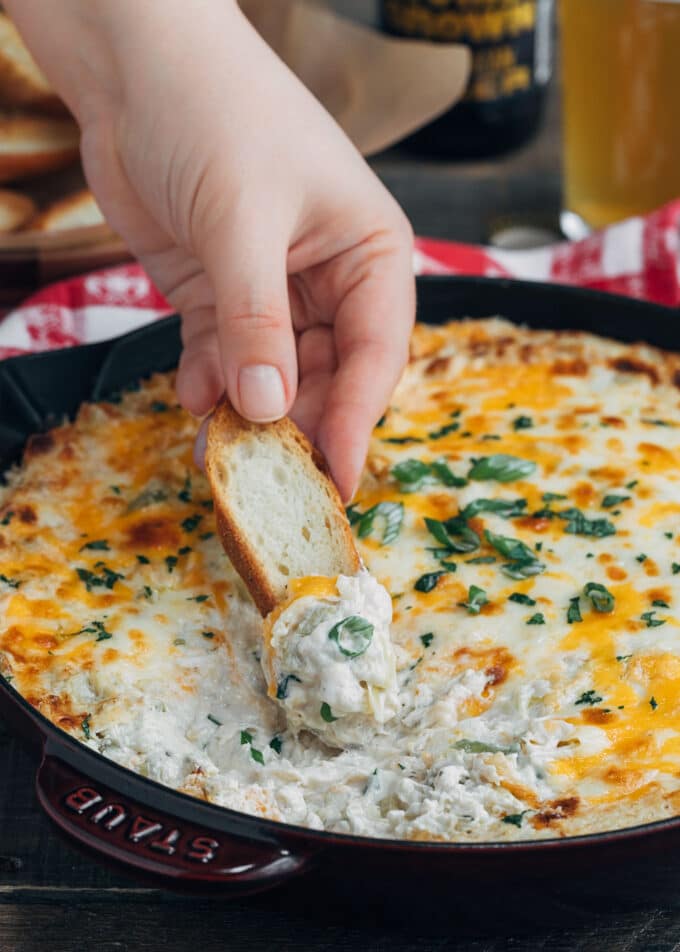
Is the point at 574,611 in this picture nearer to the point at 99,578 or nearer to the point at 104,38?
the point at 99,578

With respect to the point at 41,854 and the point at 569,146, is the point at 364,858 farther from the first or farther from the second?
the point at 569,146

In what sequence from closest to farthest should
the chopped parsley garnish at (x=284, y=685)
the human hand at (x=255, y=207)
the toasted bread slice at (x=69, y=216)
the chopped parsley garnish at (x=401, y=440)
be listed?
the chopped parsley garnish at (x=284, y=685), the human hand at (x=255, y=207), the chopped parsley garnish at (x=401, y=440), the toasted bread slice at (x=69, y=216)

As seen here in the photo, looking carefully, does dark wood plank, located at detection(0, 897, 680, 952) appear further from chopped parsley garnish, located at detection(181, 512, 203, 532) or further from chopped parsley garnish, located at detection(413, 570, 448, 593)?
chopped parsley garnish, located at detection(181, 512, 203, 532)

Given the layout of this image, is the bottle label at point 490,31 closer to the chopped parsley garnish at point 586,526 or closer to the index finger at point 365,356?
the index finger at point 365,356

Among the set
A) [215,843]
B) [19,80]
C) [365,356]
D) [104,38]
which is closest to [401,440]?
[365,356]

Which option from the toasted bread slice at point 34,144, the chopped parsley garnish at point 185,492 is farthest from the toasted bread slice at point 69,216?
the chopped parsley garnish at point 185,492
